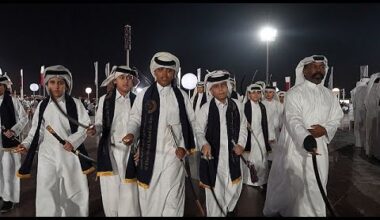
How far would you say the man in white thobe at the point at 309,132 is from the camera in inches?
188

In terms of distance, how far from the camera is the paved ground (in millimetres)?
5898

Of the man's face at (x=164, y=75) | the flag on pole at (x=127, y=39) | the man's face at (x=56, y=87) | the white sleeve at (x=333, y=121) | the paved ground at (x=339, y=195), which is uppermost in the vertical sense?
the flag on pole at (x=127, y=39)

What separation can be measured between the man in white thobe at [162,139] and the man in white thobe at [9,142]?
8.73 ft

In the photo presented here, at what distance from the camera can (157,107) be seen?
183 inches

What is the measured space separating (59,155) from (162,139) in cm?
124

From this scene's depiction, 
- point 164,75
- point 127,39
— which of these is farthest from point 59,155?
point 127,39

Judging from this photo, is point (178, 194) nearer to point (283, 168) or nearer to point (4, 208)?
point (283, 168)

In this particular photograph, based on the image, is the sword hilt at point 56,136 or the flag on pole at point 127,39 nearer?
the sword hilt at point 56,136

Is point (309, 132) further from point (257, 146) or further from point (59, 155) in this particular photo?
point (257, 146)

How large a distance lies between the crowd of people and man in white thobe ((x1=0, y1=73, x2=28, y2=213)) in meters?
1.52

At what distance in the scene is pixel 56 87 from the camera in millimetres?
4973

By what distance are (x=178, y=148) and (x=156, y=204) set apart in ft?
2.18

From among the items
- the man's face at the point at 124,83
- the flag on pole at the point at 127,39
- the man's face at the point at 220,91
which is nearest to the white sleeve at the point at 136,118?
the man's face at the point at 124,83

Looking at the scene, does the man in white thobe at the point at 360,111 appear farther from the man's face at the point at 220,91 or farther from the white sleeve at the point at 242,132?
the man's face at the point at 220,91
